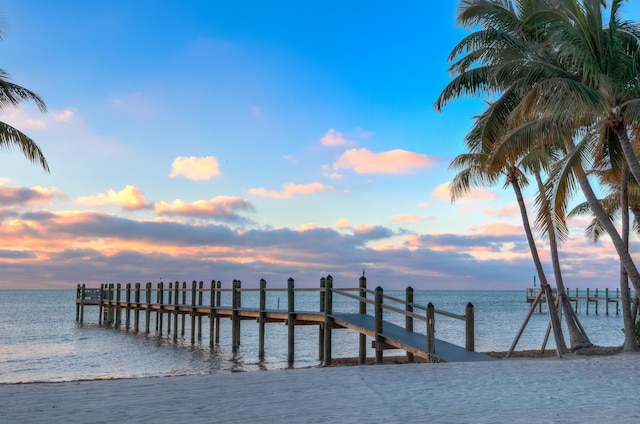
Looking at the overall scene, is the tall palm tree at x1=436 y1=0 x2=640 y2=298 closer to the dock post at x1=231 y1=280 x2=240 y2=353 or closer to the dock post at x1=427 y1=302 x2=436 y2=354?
the dock post at x1=427 y1=302 x2=436 y2=354

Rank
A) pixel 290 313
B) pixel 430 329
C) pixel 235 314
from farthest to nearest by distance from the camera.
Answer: pixel 235 314, pixel 290 313, pixel 430 329

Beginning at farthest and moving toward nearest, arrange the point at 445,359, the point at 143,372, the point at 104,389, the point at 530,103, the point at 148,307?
the point at 148,307 → the point at 143,372 → the point at 530,103 → the point at 445,359 → the point at 104,389

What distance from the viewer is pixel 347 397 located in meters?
8.20

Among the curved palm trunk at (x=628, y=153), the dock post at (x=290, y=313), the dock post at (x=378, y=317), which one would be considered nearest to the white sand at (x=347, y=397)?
the dock post at (x=378, y=317)

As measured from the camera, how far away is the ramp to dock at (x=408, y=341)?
1284 centimetres

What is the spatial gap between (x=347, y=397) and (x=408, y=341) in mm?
6180

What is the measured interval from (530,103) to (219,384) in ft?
33.3

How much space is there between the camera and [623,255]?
15.8 meters

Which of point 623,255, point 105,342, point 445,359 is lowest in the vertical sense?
point 105,342

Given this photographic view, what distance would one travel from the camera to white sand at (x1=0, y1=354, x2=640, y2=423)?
6980 mm

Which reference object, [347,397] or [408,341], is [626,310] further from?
[347,397]

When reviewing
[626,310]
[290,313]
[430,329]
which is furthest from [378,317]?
[626,310]

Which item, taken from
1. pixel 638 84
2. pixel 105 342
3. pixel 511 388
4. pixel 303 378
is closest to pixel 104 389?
pixel 303 378

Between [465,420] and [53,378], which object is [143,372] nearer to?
[53,378]
